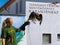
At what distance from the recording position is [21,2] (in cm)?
759

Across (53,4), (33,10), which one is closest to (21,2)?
(33,10)

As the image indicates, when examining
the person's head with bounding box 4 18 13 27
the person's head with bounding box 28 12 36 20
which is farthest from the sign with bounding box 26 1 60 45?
the person's head with bounding box 4 18 13 27

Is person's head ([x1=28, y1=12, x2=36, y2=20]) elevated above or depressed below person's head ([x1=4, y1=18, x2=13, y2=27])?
above

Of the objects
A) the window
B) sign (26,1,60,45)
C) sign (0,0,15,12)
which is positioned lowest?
the window

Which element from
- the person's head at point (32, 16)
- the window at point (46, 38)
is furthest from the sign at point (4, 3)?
the window at point (46, 38)

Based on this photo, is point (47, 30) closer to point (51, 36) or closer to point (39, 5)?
point (51, 36)

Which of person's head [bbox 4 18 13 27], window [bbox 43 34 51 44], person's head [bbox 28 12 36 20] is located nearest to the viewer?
person's head [bbox 4 18 13 27]

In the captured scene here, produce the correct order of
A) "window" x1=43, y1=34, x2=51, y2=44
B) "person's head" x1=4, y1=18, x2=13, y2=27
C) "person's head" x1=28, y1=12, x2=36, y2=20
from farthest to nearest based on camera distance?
"window" x1=43, y1=34, x2=51, y2=44
"person's head" x1=28, y1=12, x2=36, y2=20
"person's head" x1=4, y1=18, x2=13, y2=27

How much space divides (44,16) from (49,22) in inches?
8.4

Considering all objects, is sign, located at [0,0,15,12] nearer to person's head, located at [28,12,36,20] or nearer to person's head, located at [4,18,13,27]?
person's head, located at [4,18,13,27]

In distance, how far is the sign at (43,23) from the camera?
24.9 ft

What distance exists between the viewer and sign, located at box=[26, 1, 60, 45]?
7594 mm

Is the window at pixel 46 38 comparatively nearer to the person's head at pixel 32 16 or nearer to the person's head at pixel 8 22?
the person's head at pixel 32 16

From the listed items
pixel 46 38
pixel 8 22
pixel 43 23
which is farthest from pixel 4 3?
pixel 46 38
